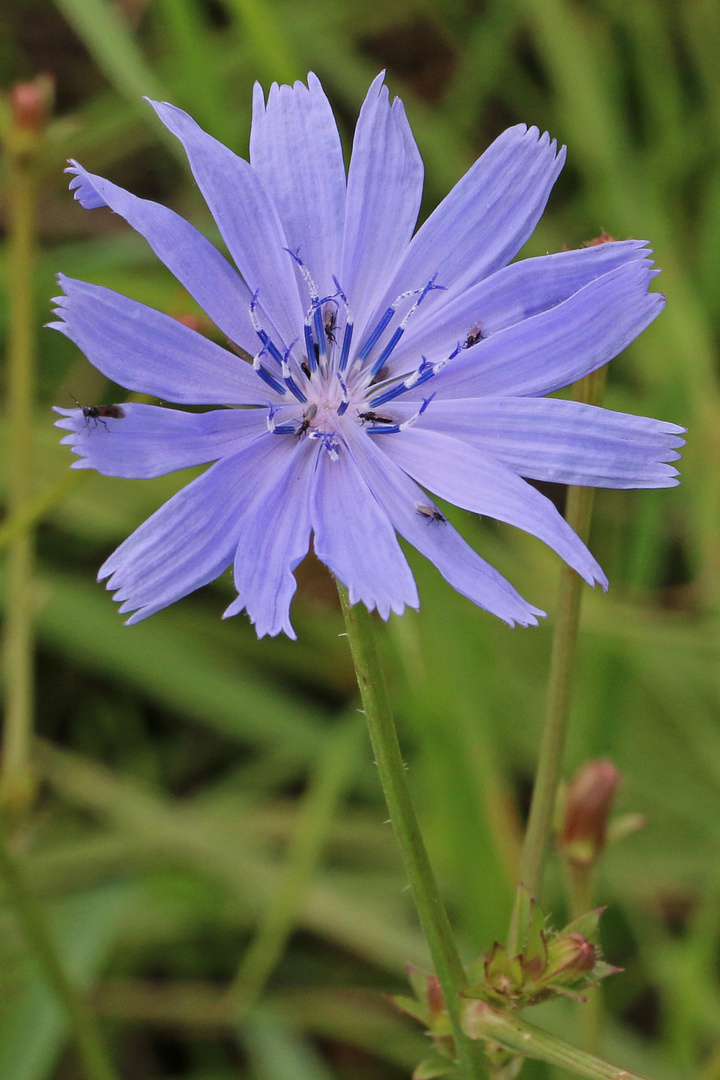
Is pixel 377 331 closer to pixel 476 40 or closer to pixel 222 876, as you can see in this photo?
pixel 222 876

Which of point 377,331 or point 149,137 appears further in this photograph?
point 149,137

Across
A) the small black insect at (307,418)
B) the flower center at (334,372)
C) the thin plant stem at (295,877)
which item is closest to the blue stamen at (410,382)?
the flower center at (334,372)

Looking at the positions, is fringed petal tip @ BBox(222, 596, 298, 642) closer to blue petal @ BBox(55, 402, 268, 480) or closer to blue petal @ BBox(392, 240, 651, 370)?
blue petal @ BBox(55, 402, 268, 480)

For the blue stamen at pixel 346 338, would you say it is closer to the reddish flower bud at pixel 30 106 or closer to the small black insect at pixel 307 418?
the small black insect at pixel 307 418

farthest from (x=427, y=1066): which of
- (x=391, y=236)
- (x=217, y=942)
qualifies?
(x=217, y=942)

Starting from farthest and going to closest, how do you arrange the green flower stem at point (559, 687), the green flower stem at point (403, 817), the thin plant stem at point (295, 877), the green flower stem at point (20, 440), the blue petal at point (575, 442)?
the thin plant stem at point (295, 877), the green flower stem at point (20, 440), the green flower stem at point (559, 687), the blue petal at point (575, 442), the green flower stem at point (403, 817)
